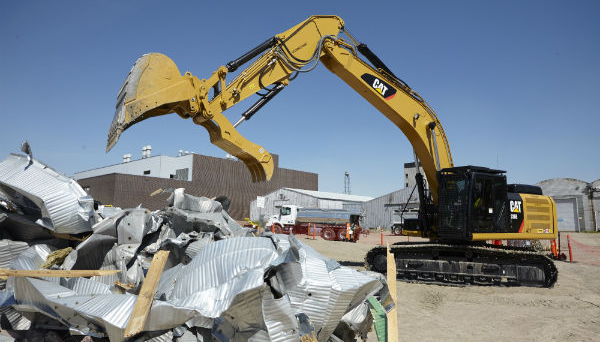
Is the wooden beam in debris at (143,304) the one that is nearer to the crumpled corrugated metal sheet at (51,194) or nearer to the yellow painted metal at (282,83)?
the crumpled corrugated metal sheet at (51,194)

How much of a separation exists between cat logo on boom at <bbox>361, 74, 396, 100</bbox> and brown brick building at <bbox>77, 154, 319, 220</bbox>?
34871mm

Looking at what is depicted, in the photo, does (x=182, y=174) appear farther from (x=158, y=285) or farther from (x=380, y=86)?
(x=158, y=285)

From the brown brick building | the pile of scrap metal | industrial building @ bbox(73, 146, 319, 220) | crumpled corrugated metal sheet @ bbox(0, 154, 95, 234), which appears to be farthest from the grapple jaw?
industrial building @ bbox(73, 146, 319, 220)

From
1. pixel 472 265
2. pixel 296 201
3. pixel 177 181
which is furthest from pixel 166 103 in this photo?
pixel 177 181

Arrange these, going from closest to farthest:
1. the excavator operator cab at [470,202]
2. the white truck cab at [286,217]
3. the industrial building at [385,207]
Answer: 1. the excavator operator cab at [470,202]
2. the white truck cab at [286,217]
3. the industrial building at [385,207]

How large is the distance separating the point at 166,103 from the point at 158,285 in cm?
315

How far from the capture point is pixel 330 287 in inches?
152

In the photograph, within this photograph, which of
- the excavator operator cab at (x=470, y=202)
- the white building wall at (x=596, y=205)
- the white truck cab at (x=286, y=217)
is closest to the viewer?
the excavator operator cab at (x=470, y=202)

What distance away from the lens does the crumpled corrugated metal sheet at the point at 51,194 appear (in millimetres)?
5363

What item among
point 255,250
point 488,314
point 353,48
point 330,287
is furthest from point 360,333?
point 353,48

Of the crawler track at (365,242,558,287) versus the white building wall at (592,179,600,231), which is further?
the white building wall at (592,179,600,231)

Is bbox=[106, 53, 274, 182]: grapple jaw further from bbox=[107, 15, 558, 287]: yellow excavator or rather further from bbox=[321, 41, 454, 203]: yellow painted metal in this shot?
bbox=[321, 41, 454, 203]: yellow painted metal

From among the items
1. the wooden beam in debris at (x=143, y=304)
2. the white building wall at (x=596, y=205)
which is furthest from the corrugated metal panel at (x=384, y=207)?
the wooden beam in debris at (x=143, y=304)

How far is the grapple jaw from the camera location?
6.04 meters
